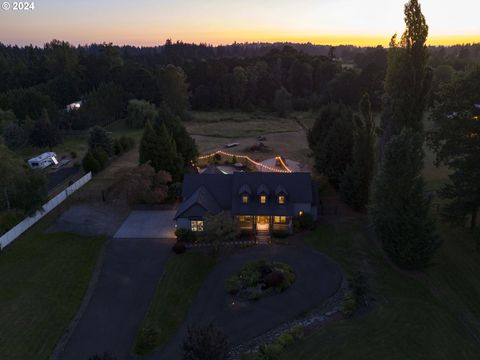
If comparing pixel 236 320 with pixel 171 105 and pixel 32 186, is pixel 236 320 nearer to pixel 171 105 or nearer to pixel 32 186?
pixel 32 186

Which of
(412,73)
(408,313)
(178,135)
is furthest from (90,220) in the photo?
(412,73)

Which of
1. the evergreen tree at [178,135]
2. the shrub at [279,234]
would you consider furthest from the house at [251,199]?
the evergreen tree at [178,135]

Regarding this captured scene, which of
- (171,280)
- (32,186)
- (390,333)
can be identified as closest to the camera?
(390,333)

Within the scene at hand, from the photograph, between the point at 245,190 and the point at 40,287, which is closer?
the point at 40,287

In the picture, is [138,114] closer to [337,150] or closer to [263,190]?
[337,150]

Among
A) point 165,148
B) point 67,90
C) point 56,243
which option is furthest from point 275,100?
point 56,243

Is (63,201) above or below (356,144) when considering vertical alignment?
below

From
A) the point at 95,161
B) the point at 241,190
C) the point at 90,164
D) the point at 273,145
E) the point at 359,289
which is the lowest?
the point at 273,145
